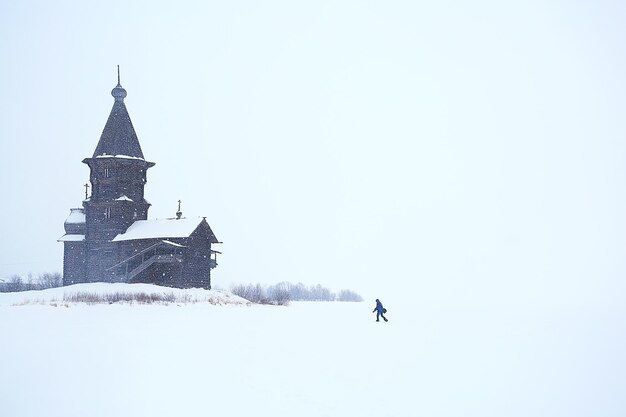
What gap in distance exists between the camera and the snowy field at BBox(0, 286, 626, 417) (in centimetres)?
816

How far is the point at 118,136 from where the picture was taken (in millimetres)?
46562

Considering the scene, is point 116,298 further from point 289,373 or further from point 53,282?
point 53,282

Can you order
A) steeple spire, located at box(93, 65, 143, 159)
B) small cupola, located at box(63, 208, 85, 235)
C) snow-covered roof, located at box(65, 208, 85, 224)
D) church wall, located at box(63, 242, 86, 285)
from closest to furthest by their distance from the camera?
steeple spire, located at box(93, 65, 143, 159) < church wall, located at box(63, 242, 86, 285) < small cupola, located at box(63, 208, 85, 235) < snow-covered roof, located at box(65, 208, 85, 224)

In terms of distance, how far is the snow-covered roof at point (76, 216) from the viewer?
4888 cm

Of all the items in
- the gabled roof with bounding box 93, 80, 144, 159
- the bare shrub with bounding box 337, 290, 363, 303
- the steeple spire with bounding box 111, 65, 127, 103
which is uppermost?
the steeple spire with bounding box 111, 65, 127, 103

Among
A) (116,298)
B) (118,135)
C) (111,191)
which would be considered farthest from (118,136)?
(116,298)

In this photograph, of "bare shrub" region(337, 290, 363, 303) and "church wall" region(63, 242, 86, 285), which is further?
"bare shrub" region(337, 290, 363, 303)

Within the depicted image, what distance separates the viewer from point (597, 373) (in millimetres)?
11953

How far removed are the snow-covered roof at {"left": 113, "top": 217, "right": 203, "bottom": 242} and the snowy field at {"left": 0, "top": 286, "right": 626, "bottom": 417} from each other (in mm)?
26452

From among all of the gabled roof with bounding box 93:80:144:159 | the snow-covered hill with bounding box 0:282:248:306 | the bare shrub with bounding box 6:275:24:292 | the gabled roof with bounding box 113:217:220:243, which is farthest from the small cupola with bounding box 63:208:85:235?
the bare shrub with bounding box 6:275:24:292

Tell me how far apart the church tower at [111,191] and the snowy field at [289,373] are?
29.5 m

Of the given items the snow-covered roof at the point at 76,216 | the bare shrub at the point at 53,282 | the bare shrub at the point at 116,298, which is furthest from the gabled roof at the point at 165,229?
the bare shrub at the point at 53,282

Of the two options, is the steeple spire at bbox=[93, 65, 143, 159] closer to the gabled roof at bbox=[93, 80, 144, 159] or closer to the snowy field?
the gabled roof at bbox=[93, 80, 144, 159]

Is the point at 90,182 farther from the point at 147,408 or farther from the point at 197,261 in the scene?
the point at 147,408
